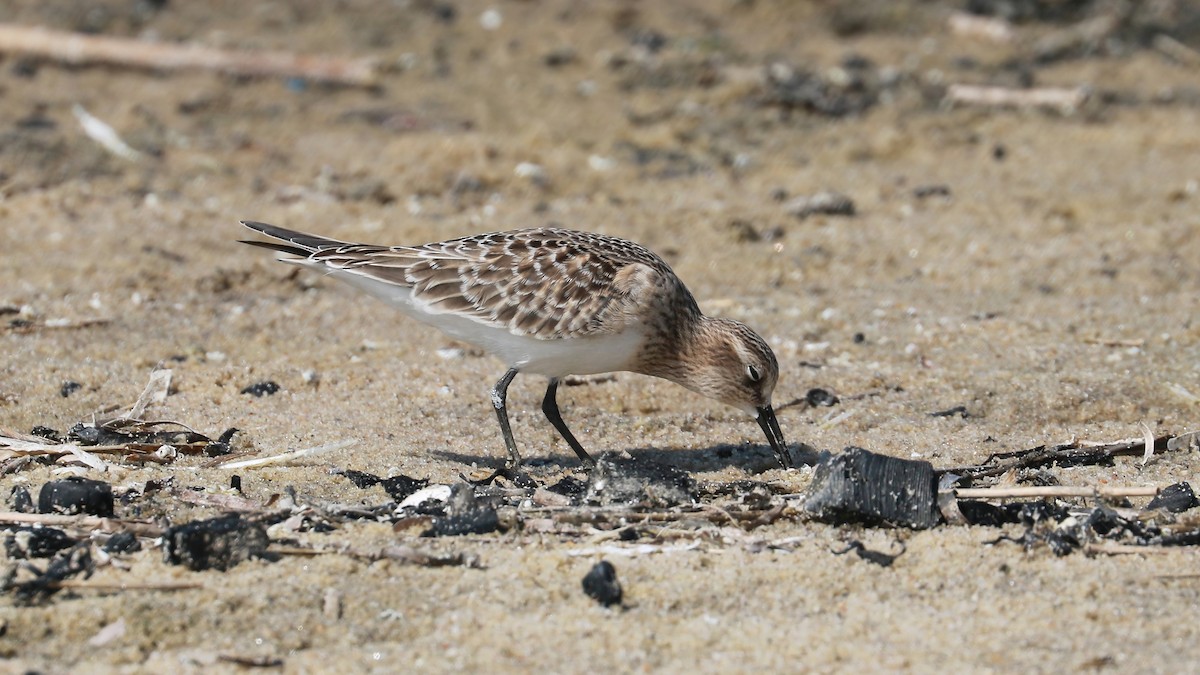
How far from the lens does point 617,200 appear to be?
9047mm

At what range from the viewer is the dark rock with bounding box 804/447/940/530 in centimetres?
446

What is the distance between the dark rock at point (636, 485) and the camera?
470 cm

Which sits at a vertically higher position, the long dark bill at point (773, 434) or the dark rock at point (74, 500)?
the dark rock at point (74, 500)

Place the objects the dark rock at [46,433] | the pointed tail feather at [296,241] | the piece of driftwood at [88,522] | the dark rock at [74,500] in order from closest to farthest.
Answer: the piece of driftwood at [88,522]
the dark rock at [74,500]
the dark rock at [46,433]
the pointed tail feather at [296,241]

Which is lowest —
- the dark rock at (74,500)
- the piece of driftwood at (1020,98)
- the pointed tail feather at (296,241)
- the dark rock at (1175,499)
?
the dark rock at (1175,499)

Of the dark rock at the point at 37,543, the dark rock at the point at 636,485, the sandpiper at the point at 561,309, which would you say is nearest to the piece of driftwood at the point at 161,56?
the sandpiper at the point at 561,309

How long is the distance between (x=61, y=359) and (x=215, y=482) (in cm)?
202

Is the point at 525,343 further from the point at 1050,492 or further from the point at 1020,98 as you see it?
the point at 1020,98

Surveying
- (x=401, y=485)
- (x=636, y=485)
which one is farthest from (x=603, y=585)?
(x=401, y=485)

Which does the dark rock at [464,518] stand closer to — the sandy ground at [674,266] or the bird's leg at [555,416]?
the sandy ground at [674,266]

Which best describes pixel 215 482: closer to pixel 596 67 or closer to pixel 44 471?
pixel 44 471

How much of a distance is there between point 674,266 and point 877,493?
3.80 metres

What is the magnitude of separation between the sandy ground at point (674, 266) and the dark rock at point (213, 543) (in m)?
0.07

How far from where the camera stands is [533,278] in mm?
5664
